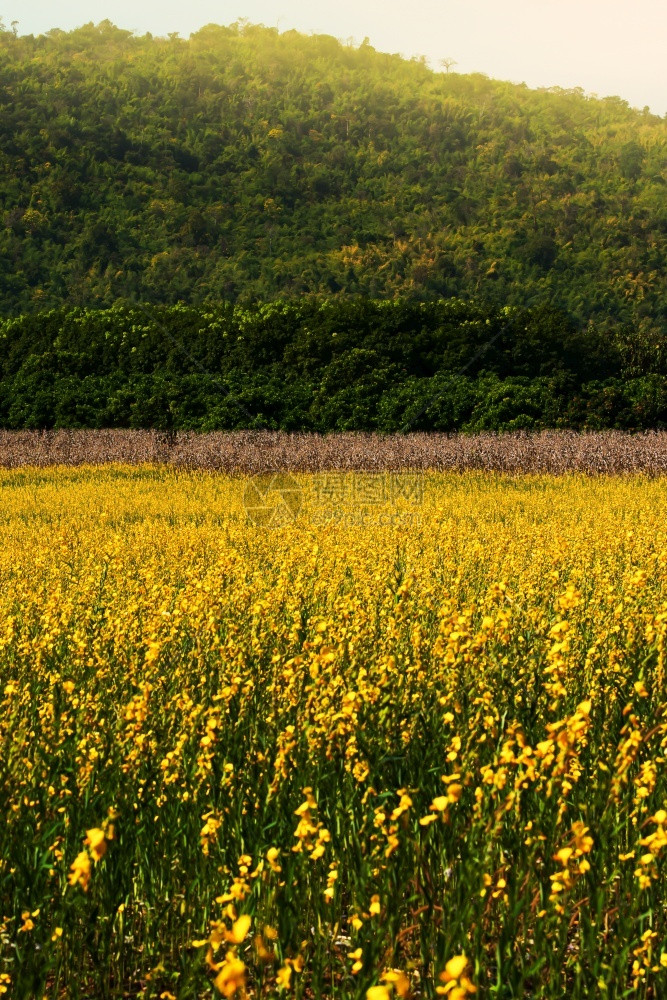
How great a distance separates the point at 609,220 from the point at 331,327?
26.4m

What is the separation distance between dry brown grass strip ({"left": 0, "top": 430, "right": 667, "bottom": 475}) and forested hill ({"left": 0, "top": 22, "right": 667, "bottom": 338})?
51.2 feet

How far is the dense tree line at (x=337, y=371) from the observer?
19.7m

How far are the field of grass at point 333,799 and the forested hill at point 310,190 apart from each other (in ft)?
93.7

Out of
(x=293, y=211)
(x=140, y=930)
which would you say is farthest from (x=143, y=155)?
(x=140, y=930)

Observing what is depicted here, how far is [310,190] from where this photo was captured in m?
48.2

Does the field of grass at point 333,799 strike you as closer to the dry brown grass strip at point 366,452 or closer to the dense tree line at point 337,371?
the dry brown grass strip at point 366,452

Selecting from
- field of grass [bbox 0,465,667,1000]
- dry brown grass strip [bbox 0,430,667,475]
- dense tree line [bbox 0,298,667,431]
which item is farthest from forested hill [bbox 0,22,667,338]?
field of grass [bbox 0,465,667,1000]

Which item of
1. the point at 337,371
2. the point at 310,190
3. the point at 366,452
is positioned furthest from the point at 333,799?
the point at 310,190

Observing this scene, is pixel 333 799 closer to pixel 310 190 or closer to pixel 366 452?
pixel 366 452

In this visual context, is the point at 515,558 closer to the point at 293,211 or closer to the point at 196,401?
the point at 196,401

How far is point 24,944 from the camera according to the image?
242cm

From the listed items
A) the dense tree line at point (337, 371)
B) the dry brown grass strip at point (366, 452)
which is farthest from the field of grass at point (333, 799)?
the dense tree line at point (337, 371)

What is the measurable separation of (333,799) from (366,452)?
522 inches

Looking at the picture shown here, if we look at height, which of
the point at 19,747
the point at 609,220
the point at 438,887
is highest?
the point at 609,220
